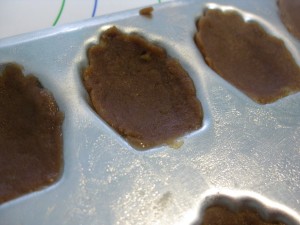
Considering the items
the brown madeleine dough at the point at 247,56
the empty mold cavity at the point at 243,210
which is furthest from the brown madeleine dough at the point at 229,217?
the brown madeleine dough at the point at 247,56

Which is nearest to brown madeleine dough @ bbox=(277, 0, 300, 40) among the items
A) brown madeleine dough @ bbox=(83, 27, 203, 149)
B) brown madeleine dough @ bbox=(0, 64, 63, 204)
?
brown madeleine dough @ bbox=(83, 27, 203, 149)

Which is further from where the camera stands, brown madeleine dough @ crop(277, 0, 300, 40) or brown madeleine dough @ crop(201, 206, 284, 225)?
brown madeleine dough @ crop(277, 0, 300, 40)

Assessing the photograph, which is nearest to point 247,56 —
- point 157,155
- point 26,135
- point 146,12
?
point 146,12

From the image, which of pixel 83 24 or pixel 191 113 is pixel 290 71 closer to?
pixel 191 113

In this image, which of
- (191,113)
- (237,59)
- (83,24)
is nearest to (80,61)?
(83,24)

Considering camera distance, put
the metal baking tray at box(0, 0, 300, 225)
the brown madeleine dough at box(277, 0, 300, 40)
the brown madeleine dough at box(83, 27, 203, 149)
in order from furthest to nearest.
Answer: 1. the brown madeleine dough at box(277, 0, 300, 40)
2. the brown madeleine dough at box(83, 27, 203, 149)
3. the metal baking tray at box(0, 0, 300, 225)

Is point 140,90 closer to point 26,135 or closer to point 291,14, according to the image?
point 26,135

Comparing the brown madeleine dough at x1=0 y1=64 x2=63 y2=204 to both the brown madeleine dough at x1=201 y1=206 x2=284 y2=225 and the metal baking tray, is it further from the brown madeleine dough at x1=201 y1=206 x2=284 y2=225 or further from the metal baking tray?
the brown madeleine dough at x1=201 y1=206 x2=284 y2=225
